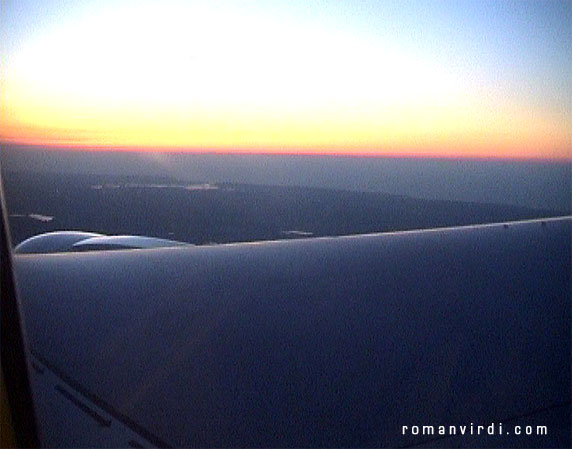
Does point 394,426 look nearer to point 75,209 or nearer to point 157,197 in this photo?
point 157,197

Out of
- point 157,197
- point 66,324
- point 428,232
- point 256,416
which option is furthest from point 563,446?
point 157,197

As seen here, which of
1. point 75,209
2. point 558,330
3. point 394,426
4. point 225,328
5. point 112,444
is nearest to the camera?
point 112,444

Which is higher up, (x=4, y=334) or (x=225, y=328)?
(x=4, y=334)

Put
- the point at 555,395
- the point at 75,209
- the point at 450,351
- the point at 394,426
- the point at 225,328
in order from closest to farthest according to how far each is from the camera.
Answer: the point at 394,426 < the point at 555,395 < the point at 450,351 < the point at 225,328 < the point at 75,209

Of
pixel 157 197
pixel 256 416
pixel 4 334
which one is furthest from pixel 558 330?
pixel 157 197

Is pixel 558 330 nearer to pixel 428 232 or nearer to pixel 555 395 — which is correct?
pixel 555 395

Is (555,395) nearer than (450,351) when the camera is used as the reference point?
Yes
